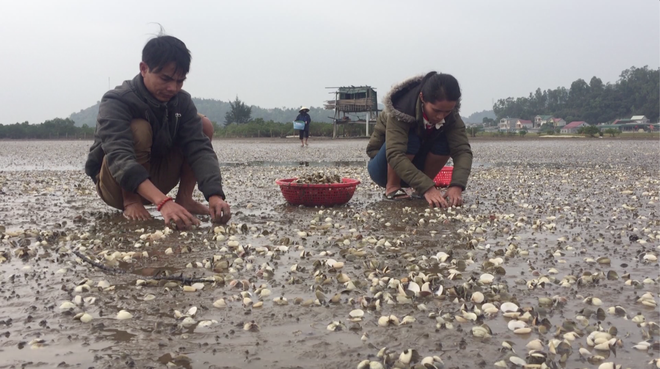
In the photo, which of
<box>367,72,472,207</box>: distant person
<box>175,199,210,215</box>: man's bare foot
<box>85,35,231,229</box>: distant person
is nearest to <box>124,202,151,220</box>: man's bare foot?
<box>85,35,231,229</box>: distant person

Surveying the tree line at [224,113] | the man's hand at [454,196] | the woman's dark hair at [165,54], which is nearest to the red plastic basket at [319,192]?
the man's hand at [454,196]

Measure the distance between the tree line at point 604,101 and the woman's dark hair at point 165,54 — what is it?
379 ft

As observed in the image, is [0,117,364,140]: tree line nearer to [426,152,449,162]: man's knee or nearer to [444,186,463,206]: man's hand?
[426,152,449,162]: man's knee

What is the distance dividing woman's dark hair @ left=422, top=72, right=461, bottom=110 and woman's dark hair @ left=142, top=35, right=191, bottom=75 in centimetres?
236

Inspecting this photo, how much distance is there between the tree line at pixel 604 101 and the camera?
10769 centimetres

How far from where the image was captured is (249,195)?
22.8ft

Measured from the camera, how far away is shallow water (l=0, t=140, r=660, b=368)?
2088 mm

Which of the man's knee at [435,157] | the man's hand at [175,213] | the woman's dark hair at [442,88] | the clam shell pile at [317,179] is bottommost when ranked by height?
the man's hand at [175,213]

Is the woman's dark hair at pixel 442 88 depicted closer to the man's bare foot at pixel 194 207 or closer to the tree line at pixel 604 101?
the man's bare foot at pixel 194 207

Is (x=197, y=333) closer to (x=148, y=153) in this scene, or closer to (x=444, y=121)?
(x=148, y=153)

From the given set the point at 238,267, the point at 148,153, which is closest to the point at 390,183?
the point at 148,153

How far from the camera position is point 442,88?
5.29 meters

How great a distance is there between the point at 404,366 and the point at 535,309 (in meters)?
0.83

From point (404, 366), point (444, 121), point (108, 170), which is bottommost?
point (404, 366)
